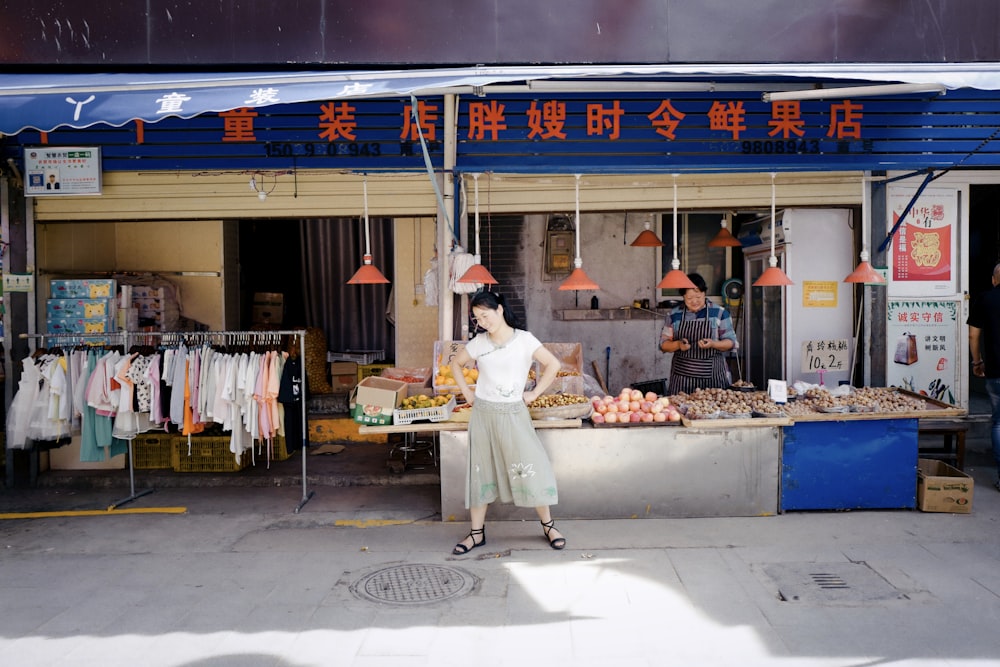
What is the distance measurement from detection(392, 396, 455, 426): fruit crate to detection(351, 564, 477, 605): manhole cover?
4.28ft

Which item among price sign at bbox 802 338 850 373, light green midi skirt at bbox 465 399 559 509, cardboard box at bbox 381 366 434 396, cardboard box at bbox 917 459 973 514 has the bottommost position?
cardboard box at bbox 917 459 973 514

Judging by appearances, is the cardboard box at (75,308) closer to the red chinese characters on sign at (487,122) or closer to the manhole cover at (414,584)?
the red chinese characters on sign at (487,122)

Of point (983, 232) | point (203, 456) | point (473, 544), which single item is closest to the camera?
point (473, 544)

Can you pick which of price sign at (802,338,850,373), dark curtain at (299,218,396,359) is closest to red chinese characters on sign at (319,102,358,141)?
dark curtain at (299,218,396,359)

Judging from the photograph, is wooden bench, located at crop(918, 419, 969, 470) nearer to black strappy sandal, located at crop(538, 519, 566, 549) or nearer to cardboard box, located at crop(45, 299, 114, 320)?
black strappy sandal, located at crop(538, 519, 566, 549)

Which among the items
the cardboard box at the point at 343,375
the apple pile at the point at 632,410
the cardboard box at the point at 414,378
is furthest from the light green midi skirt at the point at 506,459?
the cardboard box at the point at 343,375

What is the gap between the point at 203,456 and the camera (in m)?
8.20

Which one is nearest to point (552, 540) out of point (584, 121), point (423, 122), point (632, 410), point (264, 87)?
point (632, 410)

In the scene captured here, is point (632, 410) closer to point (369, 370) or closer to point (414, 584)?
point (414, 584)

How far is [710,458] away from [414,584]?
2799 mm

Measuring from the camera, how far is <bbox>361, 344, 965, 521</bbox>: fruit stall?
21.1 ft

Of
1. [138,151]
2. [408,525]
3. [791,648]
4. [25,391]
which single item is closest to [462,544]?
[408,525]

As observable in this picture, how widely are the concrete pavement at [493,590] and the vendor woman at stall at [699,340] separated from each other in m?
1.67

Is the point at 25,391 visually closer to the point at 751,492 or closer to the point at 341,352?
the point at 341,352
